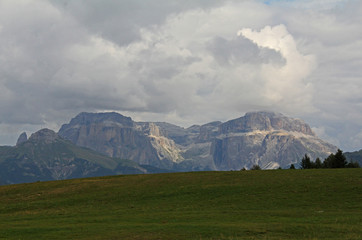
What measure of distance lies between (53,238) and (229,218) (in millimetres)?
21777

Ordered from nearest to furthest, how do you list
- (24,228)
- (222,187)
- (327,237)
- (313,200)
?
(327,237) → (24,228) → (313,200) → (222,187)

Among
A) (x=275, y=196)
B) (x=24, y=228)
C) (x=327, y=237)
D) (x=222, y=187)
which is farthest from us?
(x=222, y=187)

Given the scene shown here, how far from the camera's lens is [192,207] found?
63.7 meters

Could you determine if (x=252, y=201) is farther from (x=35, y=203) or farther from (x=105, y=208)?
(x=35, y=203)

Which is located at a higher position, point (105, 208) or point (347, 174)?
point (347, 174)

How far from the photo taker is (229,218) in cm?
5038

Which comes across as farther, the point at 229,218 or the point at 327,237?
the point at 229,218

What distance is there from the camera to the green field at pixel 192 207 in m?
41.2

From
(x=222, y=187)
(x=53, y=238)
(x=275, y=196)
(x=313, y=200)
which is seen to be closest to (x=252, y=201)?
(x=275, y=196)

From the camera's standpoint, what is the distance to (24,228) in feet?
154

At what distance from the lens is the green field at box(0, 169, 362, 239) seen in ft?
135

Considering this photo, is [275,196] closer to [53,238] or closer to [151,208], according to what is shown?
[151,208]

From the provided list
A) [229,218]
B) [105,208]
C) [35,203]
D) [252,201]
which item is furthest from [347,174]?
[35,203]

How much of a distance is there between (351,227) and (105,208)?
134 feet
